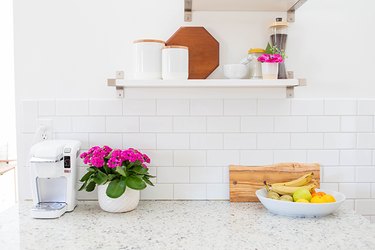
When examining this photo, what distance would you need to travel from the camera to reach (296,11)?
173cm

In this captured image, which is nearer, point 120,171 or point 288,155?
point 120,171

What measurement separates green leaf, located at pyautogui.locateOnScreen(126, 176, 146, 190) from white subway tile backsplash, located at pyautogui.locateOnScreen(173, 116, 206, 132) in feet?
1.10

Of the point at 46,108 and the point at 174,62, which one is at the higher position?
the point at 174,62

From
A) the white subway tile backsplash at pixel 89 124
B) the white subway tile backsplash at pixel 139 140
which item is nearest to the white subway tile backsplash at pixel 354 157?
the white subway tile backsplash at pixel 139 140

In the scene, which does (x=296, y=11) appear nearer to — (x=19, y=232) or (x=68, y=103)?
(x=68, y=103)

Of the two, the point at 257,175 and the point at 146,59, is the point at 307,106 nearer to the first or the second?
the point at 257,175

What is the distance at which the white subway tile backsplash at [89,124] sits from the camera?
5.63 ft

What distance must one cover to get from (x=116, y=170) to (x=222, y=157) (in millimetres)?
523

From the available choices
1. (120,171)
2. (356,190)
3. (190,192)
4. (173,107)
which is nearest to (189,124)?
(173,107)

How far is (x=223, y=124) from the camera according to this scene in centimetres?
172

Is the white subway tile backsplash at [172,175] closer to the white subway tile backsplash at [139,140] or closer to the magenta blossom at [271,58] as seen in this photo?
the white subway tile backsplash at [139,140]

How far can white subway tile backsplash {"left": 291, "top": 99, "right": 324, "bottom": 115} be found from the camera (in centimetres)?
172

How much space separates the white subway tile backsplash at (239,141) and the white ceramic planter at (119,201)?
0.49 meters

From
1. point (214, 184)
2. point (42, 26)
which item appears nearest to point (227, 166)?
point (214, 184)
